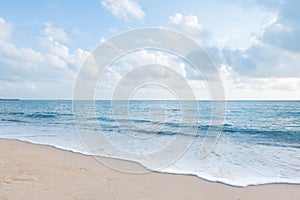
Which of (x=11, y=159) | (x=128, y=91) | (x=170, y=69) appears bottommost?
(x=11, y=159)

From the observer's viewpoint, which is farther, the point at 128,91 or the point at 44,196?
the point at 128,91

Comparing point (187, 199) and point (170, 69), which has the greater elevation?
point (170, 69)

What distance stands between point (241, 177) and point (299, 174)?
1.75 metres

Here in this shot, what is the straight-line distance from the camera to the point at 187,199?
485 centimetres

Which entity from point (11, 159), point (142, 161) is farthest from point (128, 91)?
point (11, 159)

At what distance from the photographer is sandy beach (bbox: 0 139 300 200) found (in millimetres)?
4934

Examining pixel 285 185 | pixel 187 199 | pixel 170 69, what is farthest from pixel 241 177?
pixel 170 69

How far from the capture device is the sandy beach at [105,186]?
493 cm

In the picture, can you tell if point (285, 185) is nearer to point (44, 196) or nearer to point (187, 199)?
point (187, 199)

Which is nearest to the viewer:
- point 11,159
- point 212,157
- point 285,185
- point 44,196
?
point 44,196

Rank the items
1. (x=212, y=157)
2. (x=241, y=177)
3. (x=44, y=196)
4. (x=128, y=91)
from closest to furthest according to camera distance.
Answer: (x=44, y=196)
(x=241, y=177)
(x=212, y=157)
(x=128, y=91)

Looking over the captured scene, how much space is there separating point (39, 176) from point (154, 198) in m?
2.88

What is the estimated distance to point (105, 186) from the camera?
5.40 metres

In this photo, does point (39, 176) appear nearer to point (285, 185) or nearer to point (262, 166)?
point (285, 185)
